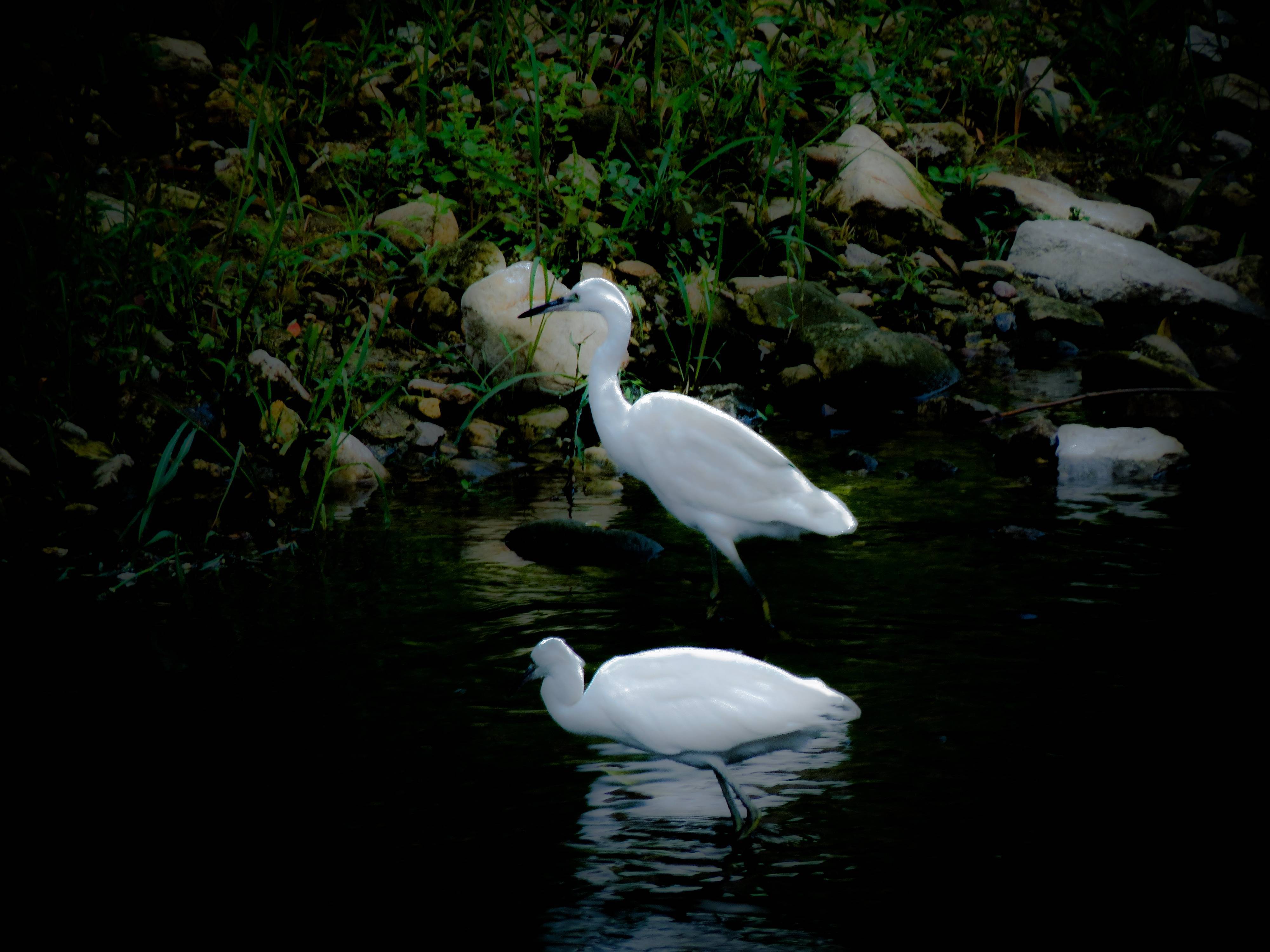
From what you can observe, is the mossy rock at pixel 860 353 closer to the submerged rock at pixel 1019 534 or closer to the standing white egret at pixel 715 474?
the submerged rock at pixel 1019 534

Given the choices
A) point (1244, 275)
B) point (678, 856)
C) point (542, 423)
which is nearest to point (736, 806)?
point (678, 856)

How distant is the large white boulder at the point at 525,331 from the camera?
23.1 ft

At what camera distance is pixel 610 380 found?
4.76 m

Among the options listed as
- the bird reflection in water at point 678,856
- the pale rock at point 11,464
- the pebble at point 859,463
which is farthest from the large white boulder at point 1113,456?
the pale rock at point 11,464

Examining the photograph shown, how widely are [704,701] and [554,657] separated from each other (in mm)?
397

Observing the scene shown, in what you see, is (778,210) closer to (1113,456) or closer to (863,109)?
(863,109)

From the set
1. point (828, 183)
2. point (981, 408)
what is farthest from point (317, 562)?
point (828, 183)

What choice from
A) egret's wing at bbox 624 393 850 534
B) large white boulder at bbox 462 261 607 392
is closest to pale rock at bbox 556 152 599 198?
large white boulder at bbox 462 261 607 392

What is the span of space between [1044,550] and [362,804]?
3.07 m

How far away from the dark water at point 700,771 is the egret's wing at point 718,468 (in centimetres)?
39

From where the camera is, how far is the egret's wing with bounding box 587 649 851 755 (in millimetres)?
2922

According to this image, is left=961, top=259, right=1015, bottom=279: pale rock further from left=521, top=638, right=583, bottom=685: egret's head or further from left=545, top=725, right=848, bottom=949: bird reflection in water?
left=521, top=638, right=583, bottom=685: egret's head

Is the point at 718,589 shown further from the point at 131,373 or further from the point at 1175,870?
the point at 131,373

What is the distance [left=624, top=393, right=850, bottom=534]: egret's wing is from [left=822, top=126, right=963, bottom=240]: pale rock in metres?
5.11
